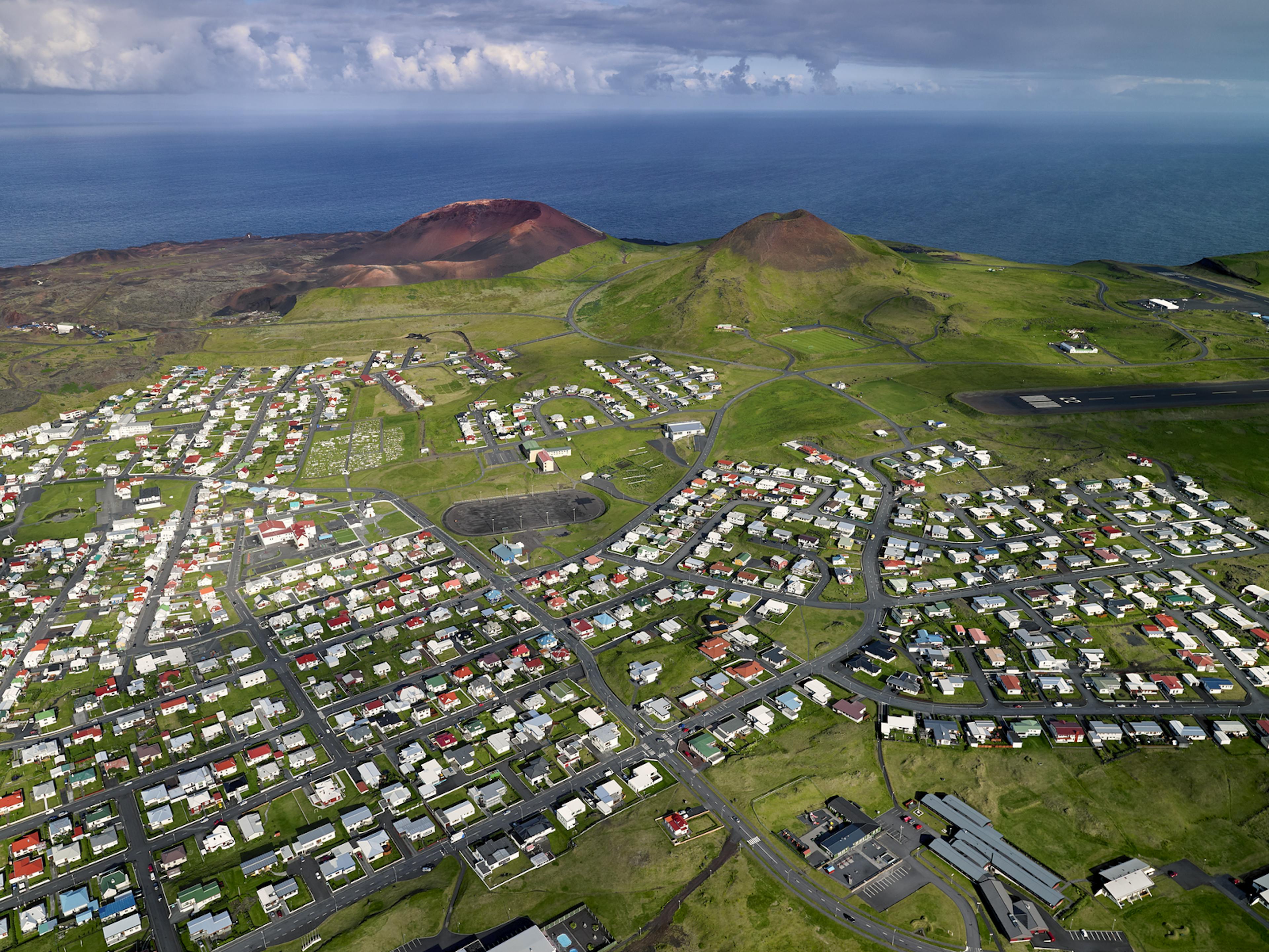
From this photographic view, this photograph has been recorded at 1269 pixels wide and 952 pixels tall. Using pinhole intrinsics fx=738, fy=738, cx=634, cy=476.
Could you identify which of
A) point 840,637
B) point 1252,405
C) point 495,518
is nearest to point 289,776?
point 495,518

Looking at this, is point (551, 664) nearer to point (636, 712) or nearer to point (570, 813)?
point (636, 712)

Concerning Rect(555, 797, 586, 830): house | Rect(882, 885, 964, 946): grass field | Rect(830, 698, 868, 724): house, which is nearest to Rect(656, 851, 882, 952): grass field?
Rect(882, 885, 964, 946): grass field

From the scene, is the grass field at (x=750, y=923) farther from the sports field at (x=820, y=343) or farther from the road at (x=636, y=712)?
the sports field at (x=820, y=343)

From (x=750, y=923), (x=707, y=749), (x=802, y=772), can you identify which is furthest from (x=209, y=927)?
(x=802, y=772)

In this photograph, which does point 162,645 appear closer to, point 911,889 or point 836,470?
point 911,889

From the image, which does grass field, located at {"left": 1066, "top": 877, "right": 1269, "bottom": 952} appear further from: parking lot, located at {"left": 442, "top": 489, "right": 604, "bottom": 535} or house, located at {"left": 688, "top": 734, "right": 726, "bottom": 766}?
parking lot, located at {"left": 442, "top": 489, "right": 604, "bottom": 535}
